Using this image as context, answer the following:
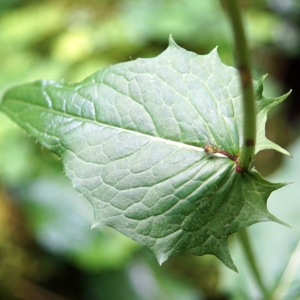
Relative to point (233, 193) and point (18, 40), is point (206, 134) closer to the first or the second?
point (233, 193)

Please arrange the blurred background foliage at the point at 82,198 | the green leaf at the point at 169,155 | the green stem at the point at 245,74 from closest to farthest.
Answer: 1. the green stem at the point at 245,74
2. the green leaf at the point at 169,155
3. the blurred background foliage at the point at 82,198

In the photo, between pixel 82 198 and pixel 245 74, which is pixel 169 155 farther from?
pixel 82 198

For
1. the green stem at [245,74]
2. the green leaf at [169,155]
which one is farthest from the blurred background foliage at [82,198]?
the green stem at [245,74]

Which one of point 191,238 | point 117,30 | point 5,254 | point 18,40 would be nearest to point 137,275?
Answer: point 5,254

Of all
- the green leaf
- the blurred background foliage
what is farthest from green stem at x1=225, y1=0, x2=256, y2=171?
the blurred background foliage

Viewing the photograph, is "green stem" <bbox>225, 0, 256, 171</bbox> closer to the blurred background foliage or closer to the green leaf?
the green leaf

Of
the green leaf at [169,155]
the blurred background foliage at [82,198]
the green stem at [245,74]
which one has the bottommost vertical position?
the blurred background foliage at [82,198]

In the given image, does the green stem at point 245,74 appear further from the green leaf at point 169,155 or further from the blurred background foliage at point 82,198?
the blurred background foliage at point 82,198
